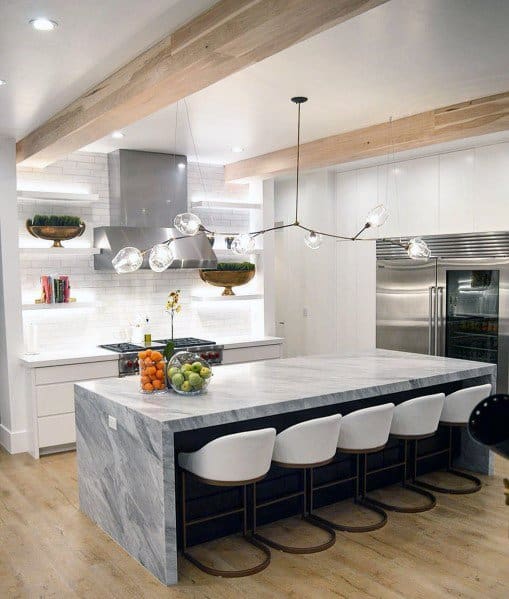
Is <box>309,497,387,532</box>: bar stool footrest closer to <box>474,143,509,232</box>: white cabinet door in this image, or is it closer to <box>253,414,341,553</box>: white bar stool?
<box>253,414,341,553</box>: white bar stool

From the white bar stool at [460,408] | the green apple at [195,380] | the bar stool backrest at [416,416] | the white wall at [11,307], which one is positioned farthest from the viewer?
the white wall at [11,307]

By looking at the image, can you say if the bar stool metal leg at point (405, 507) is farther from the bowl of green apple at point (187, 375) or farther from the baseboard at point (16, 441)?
the baseboard at point (16, 441)

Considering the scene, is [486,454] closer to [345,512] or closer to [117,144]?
[345,512]

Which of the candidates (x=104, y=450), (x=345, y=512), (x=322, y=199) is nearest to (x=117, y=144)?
(x=322, y=199)

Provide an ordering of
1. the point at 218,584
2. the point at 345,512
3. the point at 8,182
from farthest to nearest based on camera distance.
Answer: the point at 8,182
the point at 345,512
the point at 218,584

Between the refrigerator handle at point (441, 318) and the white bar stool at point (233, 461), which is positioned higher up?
the refrigerator handle at point (441, 318)

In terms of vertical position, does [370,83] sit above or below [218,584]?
above

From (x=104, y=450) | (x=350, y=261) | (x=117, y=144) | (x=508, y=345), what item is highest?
(x=117, y=144)

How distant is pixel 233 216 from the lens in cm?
746

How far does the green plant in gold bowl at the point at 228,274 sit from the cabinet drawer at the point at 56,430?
2.11 metres

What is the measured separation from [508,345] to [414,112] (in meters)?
2.31

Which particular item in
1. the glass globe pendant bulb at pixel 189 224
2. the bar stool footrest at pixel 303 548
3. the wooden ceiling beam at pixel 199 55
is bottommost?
the bar stool footrest at pixel 303 548

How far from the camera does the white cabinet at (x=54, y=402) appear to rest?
5.53 metres

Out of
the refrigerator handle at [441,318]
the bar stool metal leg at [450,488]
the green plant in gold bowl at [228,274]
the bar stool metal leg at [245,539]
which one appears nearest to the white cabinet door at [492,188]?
the refrigerator handle at [441,318]
